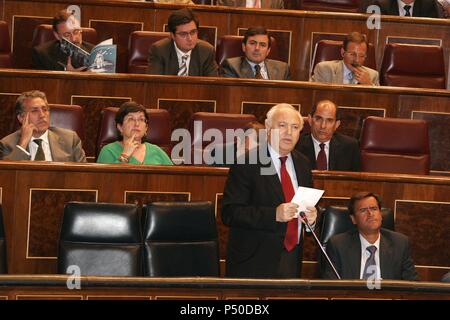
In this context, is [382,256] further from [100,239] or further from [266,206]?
[100,239]

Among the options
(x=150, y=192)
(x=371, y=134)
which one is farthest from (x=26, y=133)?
(x=371, y=134)

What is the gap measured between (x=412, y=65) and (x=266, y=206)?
2987mm

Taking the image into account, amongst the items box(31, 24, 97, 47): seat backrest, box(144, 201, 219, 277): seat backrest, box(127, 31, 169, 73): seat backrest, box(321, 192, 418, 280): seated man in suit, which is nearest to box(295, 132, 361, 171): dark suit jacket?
box(321, 192, 418, 280): seated man in suit

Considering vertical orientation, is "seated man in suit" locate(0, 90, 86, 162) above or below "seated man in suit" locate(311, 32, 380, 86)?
below

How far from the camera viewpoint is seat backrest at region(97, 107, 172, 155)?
5.58 meters

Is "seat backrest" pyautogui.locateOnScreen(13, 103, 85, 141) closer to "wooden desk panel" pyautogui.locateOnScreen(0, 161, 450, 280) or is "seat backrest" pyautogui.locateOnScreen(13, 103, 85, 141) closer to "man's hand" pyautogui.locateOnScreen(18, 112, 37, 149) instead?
"man's hand" pyautogui.locateOnScreen(18, 112, 37, 149)

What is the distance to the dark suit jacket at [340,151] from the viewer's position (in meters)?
5.66

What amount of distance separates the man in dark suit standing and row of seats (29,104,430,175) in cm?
135

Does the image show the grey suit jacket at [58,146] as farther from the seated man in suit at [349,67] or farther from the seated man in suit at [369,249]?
the seated man in suit at [349,67]

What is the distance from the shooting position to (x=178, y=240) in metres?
4.66

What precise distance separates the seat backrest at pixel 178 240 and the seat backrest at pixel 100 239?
0.21 feet

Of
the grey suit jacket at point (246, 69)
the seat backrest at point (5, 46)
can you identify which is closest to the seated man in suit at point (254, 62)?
the grey suit jacket at point (246, 69)

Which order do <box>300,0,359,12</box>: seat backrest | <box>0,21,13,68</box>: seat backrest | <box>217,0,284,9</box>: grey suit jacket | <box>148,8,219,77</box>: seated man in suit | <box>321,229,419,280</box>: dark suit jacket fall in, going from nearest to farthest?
<box>321,229,419,280</box>: dark suit jacket
<box>148,8,219,77</box>: seated man in suit
<box>0,21,13,68</box>: seat backrest
<box>217,0,284,9</box>: grey suit jacket
<box>300,0,359,12</box>: seat backrest
